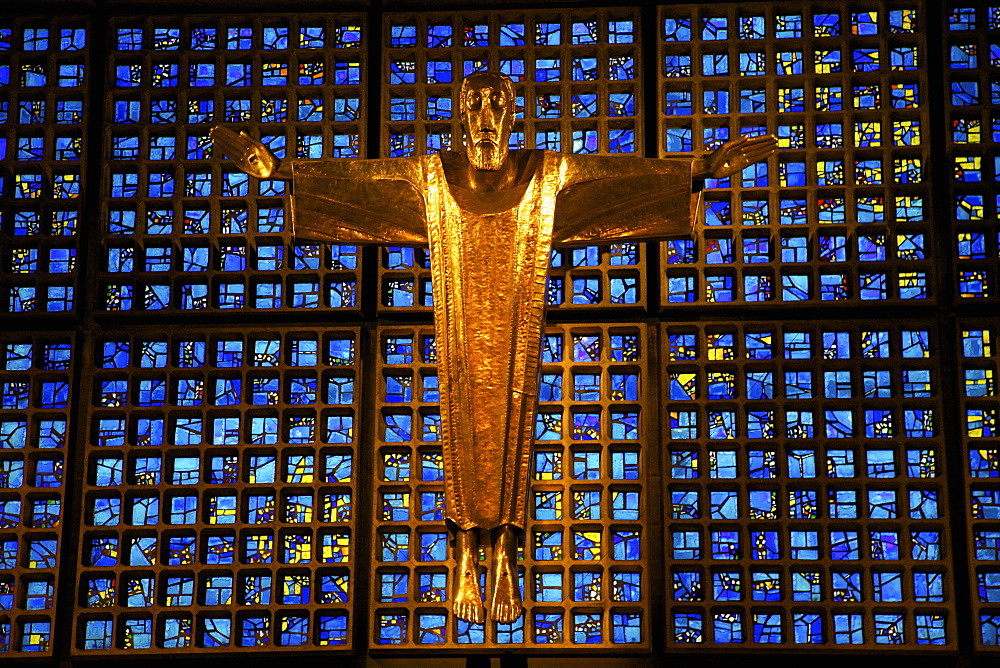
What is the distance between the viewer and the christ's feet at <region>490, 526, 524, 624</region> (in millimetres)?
5352

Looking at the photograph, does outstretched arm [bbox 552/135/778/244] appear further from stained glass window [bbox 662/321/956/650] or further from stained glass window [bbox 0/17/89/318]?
stained glass window [bbox 0/17/89/318]

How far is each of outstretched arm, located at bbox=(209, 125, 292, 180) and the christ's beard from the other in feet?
2.31

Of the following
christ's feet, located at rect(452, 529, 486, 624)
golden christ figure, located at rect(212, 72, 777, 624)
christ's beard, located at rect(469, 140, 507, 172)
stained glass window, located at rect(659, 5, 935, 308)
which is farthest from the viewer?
stained glass window, located at rect(659, 5, 935, 308)

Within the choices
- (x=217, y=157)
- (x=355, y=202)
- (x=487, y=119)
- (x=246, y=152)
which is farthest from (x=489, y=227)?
(x=217, y=157)

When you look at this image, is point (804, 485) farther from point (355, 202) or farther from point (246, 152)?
point (246, 152)

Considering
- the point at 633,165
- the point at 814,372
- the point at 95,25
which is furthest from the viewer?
the point at 95,25

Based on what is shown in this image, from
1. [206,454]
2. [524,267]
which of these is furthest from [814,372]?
[206,454]

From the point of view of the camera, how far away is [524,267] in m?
5.65

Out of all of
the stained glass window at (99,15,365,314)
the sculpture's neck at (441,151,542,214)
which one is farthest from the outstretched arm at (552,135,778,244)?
the stained glass window at (99,15,365,314)

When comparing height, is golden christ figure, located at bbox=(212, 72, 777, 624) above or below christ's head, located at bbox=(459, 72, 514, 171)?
below

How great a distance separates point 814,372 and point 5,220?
10.5 feet

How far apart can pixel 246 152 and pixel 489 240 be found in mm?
899

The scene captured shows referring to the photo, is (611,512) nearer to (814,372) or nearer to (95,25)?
(814,372)

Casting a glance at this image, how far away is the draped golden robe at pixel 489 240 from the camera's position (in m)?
5.52
